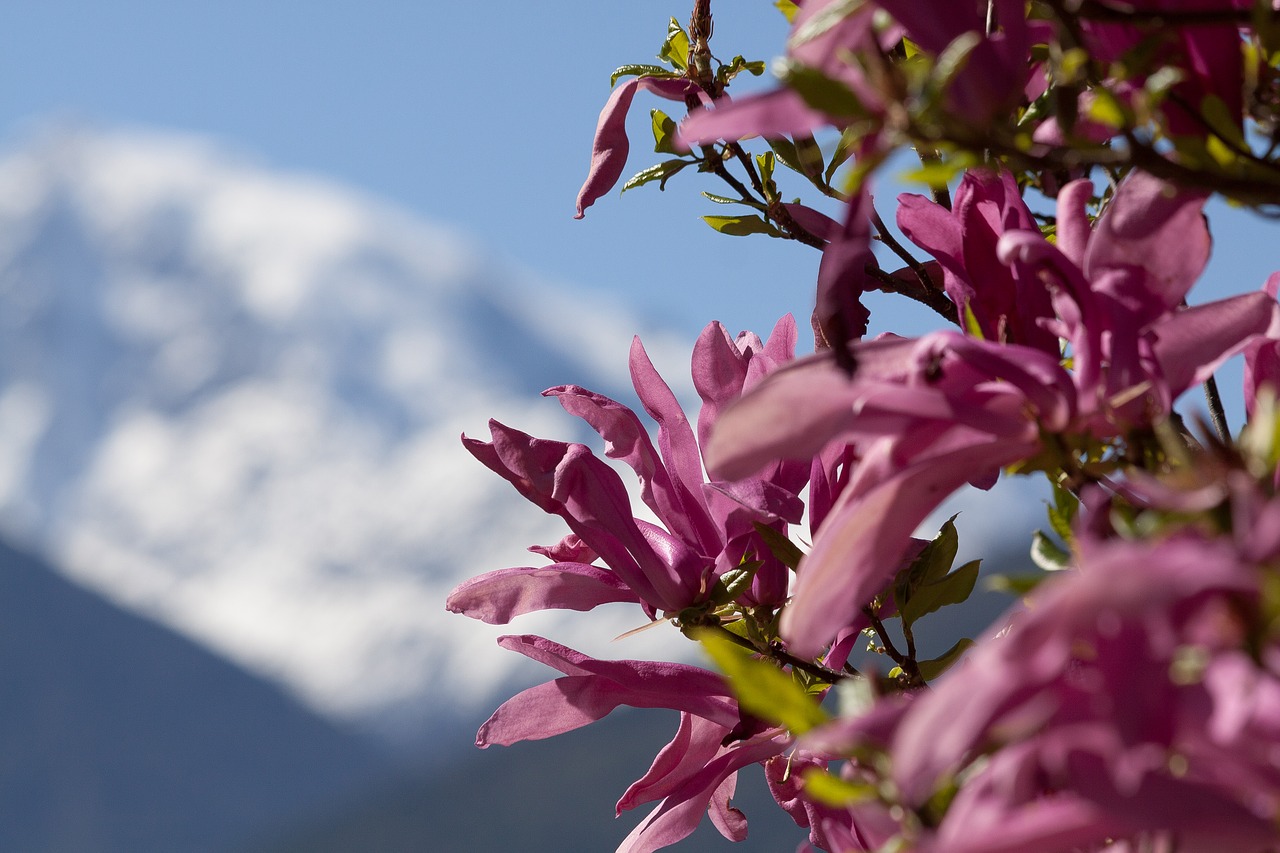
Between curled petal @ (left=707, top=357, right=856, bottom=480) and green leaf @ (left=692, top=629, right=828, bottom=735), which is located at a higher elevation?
curled petal @ (left=707, top=357, right=856, bottom=480)

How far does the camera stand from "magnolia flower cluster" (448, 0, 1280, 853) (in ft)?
0.91

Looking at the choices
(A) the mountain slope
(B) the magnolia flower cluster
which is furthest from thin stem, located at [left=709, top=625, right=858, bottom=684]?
(A) the mountain slope

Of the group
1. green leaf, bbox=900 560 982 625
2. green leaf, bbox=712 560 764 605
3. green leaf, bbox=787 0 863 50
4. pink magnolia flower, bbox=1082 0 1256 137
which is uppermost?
green leaf, bbox=787 0 863 50

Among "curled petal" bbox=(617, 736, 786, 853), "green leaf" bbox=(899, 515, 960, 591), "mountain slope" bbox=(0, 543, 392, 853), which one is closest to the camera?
"curled petal" bbox=(617, 736, 786, 853)

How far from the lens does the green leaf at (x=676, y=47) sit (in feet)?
2.76

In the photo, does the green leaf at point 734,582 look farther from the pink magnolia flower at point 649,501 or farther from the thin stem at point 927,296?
the thin stem at point 927,296

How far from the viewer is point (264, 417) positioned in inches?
2373

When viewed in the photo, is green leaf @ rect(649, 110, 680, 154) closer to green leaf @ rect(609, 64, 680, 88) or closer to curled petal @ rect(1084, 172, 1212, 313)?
green leaf @ rect(609, 64, 680, 88)

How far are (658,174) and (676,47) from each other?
87mm

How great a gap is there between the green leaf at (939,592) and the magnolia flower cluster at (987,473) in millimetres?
36

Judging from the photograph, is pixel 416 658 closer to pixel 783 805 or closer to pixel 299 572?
pixel 299 572

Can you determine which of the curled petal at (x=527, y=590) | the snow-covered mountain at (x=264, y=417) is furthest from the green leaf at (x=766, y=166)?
the snow-covered mountain at (x=264, y=417)

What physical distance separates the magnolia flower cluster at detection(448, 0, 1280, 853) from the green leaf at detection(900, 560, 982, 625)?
0.12ft

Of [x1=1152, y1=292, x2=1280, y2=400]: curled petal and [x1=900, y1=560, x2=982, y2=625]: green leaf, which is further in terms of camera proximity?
[x1=900, y1=560, x2=982, y2=625]: green leaf
